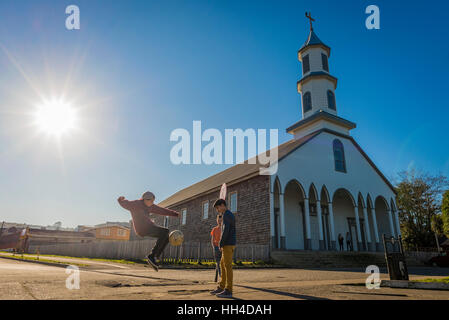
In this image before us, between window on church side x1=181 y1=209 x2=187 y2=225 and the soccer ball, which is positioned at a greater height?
window on church side x1=181 y1=209 x2=187 y2=225

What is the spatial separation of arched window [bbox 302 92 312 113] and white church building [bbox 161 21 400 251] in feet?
0.09

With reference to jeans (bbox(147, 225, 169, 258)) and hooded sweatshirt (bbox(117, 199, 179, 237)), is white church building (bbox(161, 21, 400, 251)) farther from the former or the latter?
hooded sweatshirt (bbox(117, 199, 179, 237))

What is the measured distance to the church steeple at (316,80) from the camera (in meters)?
25.6

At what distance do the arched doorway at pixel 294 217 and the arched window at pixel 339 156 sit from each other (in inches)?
160

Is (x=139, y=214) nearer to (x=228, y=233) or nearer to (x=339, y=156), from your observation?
(x=228, y=233)

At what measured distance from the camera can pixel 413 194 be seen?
1581 inches

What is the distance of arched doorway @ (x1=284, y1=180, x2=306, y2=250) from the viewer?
22.2 metres

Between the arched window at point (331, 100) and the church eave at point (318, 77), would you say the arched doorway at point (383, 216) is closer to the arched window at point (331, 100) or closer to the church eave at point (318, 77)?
the arched window at point (331, 100)

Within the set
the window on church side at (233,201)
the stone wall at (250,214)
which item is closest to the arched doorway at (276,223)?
the stone wall at (250,214)

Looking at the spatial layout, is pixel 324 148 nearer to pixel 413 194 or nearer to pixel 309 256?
pixel 309 256

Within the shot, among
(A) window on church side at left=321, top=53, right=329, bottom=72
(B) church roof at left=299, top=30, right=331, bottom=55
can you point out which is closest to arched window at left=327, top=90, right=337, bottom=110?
(A) window on church side at left=321, top=53, right=329, bottom=72

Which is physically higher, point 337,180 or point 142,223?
point 337,180

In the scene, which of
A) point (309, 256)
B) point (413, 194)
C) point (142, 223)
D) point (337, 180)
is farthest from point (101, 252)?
point (413, 194)
